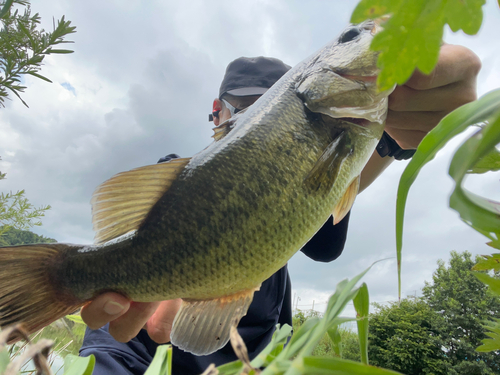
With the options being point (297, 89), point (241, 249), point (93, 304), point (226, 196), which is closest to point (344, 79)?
point (297, 89)

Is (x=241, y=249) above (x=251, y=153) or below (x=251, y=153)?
below

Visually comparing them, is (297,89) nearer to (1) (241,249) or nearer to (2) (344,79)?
(2) (344,79)

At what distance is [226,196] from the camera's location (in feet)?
3.15

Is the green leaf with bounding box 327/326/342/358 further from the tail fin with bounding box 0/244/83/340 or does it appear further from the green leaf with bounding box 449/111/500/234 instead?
the tail fin with bounding box 0/244/83/340

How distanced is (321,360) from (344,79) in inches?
48.1

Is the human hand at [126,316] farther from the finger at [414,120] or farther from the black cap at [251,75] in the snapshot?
the black cap at [251,75]

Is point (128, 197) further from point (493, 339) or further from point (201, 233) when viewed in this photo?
point (493, 339)

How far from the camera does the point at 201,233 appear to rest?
94 cm

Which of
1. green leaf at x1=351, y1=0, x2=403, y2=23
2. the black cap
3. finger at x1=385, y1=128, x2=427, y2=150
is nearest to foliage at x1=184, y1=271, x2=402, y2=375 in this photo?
green leaf at x1=351, y1=0, x2=403, y2=23

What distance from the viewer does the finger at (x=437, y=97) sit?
3.56ft

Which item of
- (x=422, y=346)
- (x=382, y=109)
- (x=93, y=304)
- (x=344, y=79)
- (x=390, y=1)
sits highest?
(x=344, y=79)

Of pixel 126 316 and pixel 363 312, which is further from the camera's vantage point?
pixel 126 316

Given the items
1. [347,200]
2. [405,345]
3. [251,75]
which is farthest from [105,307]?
[405,345]

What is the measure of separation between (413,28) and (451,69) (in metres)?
1.07
